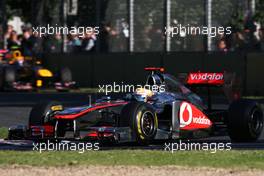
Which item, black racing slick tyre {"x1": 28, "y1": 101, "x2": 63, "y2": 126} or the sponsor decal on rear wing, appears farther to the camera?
the sponsor decal on rear wing

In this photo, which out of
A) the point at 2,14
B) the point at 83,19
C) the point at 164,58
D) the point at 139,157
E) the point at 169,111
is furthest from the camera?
the point at 2,14

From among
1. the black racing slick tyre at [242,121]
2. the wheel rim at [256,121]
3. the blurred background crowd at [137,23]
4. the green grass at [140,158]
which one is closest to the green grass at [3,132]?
the green grass at [140,158]

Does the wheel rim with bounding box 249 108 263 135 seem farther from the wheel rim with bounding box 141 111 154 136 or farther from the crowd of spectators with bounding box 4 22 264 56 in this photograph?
the crowd of spectators with bounding box 4 22 264 56

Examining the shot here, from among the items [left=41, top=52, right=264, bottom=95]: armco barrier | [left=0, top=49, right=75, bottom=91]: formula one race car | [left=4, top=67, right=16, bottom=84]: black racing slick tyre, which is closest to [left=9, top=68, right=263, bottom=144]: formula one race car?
[left=41, top=52, right=264, bottom=95]: armco barrier

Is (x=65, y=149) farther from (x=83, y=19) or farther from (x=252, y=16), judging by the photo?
(x=83, y=19)

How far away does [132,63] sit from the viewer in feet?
94.4

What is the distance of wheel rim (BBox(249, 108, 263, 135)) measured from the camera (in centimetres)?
1375

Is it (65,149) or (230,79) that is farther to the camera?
(230,79)

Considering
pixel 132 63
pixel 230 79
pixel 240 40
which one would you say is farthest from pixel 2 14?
pixel 230 79

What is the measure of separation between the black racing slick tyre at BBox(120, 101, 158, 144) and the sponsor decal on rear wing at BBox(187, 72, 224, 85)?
5.63ft

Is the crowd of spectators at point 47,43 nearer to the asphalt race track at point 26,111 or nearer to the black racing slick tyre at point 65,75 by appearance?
the black racing slick tyre at point 65,75

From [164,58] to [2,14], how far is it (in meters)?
8.26

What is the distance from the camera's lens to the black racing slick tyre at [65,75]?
2883 cm

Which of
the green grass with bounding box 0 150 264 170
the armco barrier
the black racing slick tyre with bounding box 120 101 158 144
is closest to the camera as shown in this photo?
the green grass with bounding box 0 150 264 170
